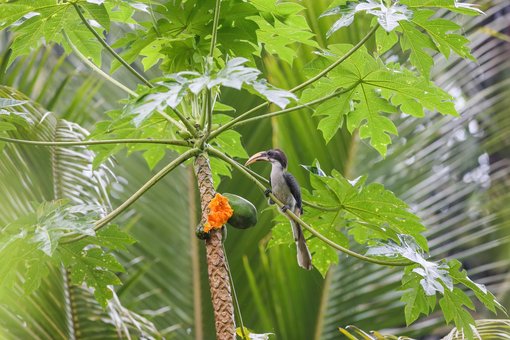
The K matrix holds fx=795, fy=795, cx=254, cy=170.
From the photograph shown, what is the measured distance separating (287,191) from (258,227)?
1052mm

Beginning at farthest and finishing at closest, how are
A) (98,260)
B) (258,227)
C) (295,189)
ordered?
1. (258,227)
2. (295,189)
3. (98,260)

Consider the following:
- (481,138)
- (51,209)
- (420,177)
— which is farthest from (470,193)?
(51,209)

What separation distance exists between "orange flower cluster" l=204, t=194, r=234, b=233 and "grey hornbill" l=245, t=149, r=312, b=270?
0.22m

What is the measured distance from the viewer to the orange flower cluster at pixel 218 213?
1.70 m

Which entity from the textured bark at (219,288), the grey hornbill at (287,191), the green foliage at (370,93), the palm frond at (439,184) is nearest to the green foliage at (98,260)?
the textured bark at (219,288)

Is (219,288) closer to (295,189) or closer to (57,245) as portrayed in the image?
(57,245)

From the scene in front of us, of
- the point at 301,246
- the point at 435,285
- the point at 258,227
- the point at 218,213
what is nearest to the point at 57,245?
the point at 218,213

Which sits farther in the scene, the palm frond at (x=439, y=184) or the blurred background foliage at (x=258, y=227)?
the palm frond at (x=439, y=184)

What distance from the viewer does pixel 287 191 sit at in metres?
2.17

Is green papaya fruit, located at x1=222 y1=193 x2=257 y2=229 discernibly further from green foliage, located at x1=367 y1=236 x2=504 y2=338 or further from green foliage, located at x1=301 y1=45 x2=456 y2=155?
green foliage, located at x1=301 y1=45 x2=456 y2=155

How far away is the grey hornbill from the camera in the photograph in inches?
81.0

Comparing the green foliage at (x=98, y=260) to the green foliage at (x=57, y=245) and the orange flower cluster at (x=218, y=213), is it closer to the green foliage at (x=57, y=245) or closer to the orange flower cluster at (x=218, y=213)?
the green foliage at (x=57, y=245)

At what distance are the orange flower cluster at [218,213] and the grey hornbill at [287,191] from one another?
0.22m

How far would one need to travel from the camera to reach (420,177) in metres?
3.55
